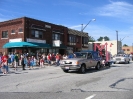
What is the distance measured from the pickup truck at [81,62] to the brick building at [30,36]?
1285 centimetres

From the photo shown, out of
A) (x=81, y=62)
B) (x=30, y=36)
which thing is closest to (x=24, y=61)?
(x=81, y=62)

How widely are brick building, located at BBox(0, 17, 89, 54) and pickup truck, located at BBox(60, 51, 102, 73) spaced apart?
42.2ft

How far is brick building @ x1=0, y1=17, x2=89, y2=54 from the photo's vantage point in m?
30.1

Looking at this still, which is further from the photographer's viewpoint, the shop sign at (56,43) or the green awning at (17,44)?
the shop sign at (56,43)

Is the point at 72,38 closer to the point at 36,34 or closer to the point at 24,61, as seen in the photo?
the point at 36,34

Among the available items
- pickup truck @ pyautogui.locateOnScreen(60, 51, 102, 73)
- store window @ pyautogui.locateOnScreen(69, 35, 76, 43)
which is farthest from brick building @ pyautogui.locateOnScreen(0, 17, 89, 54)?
pickup truck @ pyautogui.locateOnScreen(60, 51, 102, 73)

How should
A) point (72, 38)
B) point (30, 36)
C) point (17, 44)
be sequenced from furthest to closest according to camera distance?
Answer: point (72, 38)
point (30, 36)
point (17, 44)

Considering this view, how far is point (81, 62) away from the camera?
52.5 feet

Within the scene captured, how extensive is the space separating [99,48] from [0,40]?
17682 millimetres

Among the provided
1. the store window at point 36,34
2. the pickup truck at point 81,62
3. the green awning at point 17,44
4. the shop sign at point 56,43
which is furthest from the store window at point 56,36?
the pickup truck at point 81,62

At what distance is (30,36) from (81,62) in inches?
658

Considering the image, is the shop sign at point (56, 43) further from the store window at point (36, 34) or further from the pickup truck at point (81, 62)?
the pickup truck at point (81, 62)

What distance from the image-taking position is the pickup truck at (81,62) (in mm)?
15758

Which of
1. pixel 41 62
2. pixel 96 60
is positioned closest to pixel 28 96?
pixel 96 60
